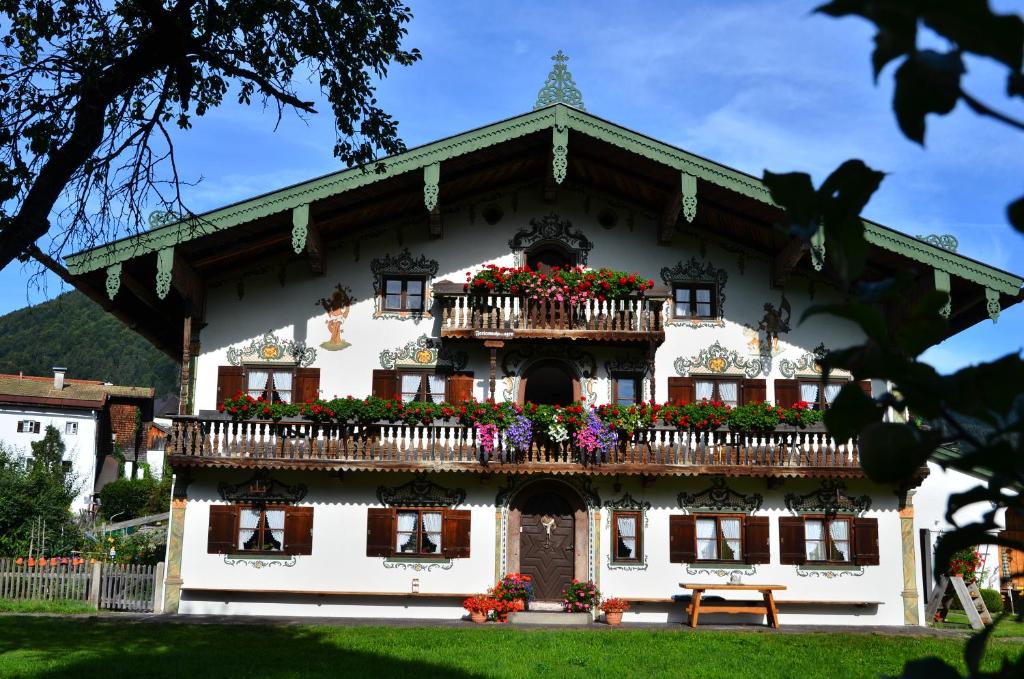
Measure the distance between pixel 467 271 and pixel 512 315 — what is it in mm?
1866

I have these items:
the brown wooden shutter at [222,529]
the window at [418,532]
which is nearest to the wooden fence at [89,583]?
the brown wooden shutter at [222,529]

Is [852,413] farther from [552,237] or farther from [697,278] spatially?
[697,278]

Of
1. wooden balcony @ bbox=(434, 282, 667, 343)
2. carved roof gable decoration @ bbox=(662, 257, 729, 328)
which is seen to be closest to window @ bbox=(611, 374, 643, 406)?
wooden balcony @ bbox=(434, 282, 667, 343)

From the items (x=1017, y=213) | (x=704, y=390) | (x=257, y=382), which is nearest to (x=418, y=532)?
(x=257, y=382)

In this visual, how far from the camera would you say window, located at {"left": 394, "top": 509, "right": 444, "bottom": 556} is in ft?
69.6

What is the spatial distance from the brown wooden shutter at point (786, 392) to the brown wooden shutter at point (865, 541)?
2834 mm

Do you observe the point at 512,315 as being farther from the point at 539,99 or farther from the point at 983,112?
the point at 983,112

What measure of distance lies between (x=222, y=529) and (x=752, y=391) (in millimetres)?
11675

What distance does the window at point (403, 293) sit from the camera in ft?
73.9

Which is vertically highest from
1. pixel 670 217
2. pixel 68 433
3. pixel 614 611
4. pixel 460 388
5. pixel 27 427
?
pixel 670 217

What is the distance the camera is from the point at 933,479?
23.4 m

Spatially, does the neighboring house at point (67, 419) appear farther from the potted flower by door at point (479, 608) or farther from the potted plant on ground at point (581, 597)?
the potted plant on ground at point (581, 597)

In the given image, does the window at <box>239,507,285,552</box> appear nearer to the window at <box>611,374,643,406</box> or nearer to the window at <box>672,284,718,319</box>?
the window at <box>611,374,643,406</box>

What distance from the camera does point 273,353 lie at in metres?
22.1
